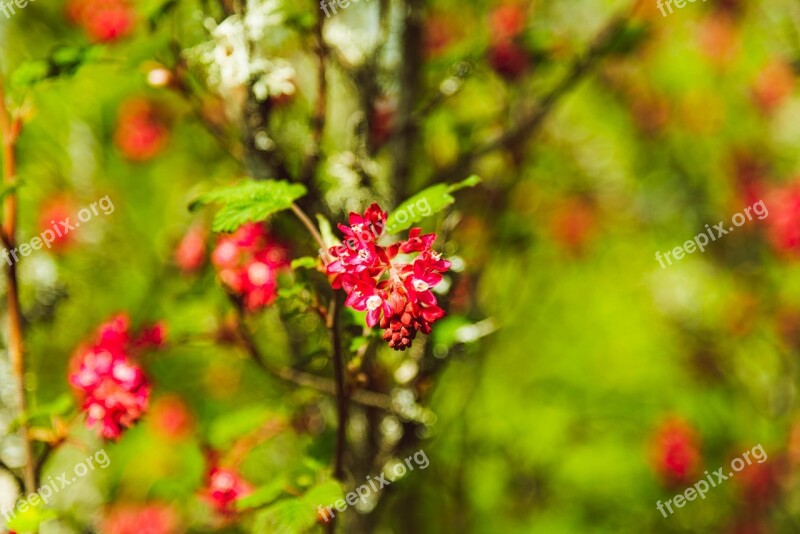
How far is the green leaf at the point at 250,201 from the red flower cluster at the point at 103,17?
1687 millimetres

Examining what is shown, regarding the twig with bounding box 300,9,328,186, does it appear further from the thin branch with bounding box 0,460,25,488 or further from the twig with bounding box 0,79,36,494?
the thin branch with bounding box 0,460,25,488

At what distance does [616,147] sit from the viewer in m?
4.16

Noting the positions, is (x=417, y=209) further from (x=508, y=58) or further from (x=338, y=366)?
(x=508, y=58)

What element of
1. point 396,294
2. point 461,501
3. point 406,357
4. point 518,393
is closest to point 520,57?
point 406,357

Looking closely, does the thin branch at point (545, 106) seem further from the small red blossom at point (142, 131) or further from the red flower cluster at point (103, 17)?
the small red blossom at point (142, 131)

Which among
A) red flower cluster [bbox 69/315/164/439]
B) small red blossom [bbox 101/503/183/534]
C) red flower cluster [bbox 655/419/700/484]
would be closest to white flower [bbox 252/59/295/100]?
red flower cluster [bbox 69/315/164/439]

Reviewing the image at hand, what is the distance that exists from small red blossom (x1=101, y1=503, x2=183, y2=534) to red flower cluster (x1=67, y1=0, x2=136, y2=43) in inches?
62.8

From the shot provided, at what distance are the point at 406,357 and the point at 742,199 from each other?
2.71m

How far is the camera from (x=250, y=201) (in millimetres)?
1098

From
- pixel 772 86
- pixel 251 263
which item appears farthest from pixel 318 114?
pixel 772 86

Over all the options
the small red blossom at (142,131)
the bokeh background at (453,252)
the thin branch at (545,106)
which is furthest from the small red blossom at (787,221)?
the small red blossom at (142,131)

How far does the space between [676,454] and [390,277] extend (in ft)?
7.78

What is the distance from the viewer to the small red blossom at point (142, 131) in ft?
10.1

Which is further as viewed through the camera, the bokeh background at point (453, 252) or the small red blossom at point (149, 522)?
the small red blossom at point (149, 522)
